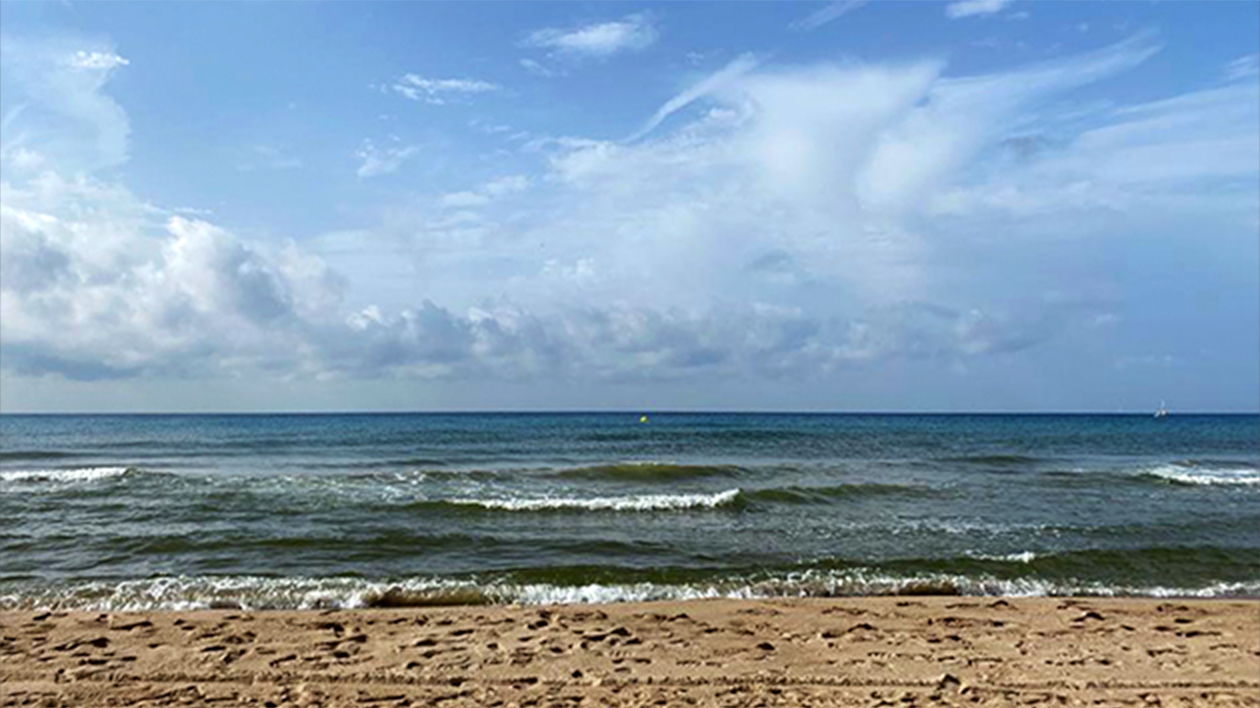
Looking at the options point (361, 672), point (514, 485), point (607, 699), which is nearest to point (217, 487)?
point (514, 485)

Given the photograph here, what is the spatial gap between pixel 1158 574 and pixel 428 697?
Result: 10.8 meters

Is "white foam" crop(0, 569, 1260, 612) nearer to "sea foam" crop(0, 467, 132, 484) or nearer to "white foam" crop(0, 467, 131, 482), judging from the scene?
"sea foam" crop(0, 467, 132, 484)

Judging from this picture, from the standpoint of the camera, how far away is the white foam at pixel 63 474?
931 inches

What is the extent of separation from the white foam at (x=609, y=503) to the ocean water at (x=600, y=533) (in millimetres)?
98

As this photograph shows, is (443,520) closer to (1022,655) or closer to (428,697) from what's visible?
(428,697)

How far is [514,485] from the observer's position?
73.8 ft

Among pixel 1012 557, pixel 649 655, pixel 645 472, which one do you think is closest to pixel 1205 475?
pixel 645 472

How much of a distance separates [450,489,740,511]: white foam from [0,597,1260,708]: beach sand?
26.4 feet

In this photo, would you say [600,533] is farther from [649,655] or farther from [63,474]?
[63,474]

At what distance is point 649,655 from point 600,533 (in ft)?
23.2

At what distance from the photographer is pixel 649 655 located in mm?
7391

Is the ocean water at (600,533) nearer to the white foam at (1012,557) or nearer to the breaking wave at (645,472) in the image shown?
the white foam at (1012,557)

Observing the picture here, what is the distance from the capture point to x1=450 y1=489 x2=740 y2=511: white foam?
17.5 metres

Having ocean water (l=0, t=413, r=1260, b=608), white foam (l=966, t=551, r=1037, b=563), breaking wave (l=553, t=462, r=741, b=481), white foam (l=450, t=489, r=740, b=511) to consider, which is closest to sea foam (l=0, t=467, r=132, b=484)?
ocean water (l=0, t=413, r=1260, b=608)
